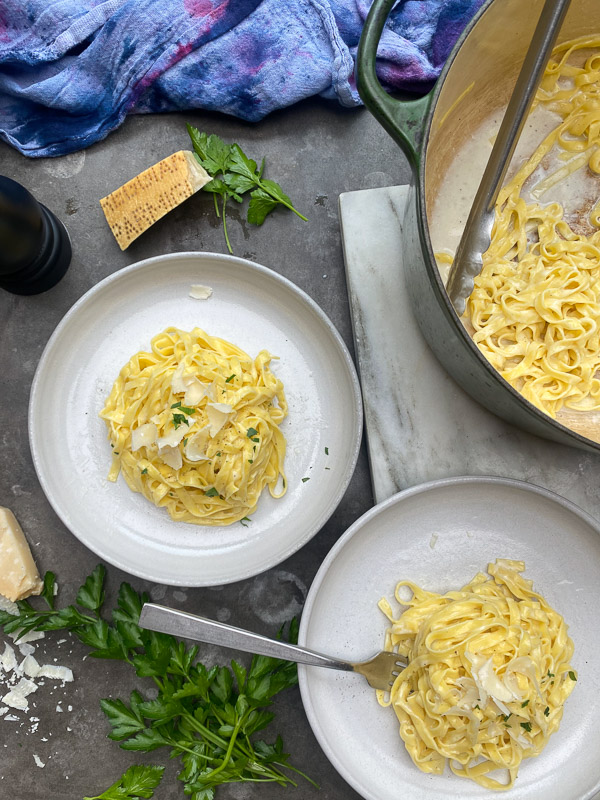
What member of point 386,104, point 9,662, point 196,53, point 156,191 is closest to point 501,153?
point 386,104

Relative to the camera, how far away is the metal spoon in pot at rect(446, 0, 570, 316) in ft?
3.41

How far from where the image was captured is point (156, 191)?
181cm

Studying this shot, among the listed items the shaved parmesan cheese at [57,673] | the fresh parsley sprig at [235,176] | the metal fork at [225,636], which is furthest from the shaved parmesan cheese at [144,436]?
the shaved parmesan cheese at [57,673]

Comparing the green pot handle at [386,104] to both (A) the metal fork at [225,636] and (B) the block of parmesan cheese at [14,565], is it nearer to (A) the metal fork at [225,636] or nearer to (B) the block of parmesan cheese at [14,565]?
(A) the metal fork at [225,636]

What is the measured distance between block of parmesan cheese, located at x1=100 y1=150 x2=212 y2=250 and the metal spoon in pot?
82 cm

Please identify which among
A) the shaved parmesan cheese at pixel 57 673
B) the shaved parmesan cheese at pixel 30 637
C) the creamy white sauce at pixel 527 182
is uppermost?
the creamy white sauce at pixel 527 182

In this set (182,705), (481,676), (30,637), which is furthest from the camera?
(30,637)

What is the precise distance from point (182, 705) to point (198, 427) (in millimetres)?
780

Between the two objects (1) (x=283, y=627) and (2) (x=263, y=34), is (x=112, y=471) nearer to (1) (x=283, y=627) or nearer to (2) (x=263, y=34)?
(1) (x=283, y=627)

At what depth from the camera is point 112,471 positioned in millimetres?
1713

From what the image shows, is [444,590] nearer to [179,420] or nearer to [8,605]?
[179,420]

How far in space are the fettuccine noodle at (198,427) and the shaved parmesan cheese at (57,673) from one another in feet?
2.03

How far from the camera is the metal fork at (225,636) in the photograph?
4.88 feet

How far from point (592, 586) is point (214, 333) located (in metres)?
1.24
